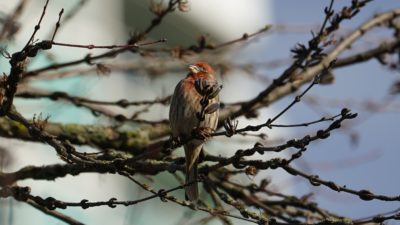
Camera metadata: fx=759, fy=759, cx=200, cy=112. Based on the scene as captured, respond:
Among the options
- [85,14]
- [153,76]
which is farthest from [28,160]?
[153,76]

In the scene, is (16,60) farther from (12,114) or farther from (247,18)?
(247,18)

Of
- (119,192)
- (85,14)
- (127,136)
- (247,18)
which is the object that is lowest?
(127,136)

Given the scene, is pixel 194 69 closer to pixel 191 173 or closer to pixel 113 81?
pixel 191 173

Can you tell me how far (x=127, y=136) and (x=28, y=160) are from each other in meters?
5.40

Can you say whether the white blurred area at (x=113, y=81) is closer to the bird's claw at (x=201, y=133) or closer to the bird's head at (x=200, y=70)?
the bird's head at (x=200, y=70)

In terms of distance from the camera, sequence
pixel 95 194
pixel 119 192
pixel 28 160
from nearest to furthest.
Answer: pixel 28 160 < pixel 95 194 < pixel 119 192

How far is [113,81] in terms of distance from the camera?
44.3 feet

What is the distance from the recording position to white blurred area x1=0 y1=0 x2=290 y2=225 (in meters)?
9.17

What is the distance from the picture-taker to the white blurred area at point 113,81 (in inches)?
361

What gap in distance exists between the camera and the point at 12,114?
378 centimetres

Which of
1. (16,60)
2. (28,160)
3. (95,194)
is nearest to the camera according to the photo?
(16,60)

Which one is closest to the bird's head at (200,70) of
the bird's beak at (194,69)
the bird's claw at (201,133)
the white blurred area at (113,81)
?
the bird's beak at (194,69)

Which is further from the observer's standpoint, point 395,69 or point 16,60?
point 395,69

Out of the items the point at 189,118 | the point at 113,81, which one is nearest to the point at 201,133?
the point at 189,118
